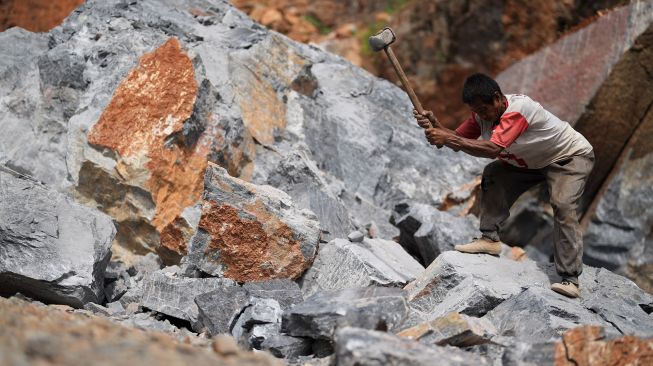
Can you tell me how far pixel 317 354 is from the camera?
367 cm

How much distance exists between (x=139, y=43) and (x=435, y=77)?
6.86 m

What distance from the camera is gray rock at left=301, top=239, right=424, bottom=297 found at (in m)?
4.48

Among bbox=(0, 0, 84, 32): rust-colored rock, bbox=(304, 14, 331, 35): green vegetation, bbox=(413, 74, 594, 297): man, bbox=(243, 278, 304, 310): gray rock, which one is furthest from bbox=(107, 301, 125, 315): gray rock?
bbox=(304, 14, 331, 35): green vegetation

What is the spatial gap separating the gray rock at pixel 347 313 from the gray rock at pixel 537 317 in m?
0.74

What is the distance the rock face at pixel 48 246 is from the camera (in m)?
4.16

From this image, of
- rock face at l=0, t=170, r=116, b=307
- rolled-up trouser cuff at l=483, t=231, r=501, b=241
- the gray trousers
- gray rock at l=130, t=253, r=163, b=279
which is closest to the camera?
rock face at l=0, t=170, r=116, b=307

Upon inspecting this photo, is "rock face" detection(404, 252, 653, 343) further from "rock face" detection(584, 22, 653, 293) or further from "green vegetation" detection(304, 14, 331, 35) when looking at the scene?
"green vegetation" detection(304, 14, 331, 35)

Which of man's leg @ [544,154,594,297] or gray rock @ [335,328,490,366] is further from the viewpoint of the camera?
man's leg @ [544,154,594,297]

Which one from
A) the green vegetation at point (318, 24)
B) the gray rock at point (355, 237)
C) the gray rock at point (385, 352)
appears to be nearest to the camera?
the gray rock at point (385, 352)

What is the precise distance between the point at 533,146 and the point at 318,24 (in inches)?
395

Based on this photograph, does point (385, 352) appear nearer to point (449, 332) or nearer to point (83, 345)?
point (449, 332)

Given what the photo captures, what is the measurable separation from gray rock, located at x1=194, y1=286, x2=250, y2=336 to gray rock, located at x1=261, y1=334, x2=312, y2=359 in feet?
1.10

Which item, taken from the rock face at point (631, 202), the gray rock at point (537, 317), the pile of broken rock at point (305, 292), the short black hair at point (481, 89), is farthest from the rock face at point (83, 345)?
the rock face at point (631, 202)

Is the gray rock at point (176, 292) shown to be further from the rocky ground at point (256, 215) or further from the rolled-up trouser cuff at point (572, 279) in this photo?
the rolled-up trouser cuff at point (572, 279)
